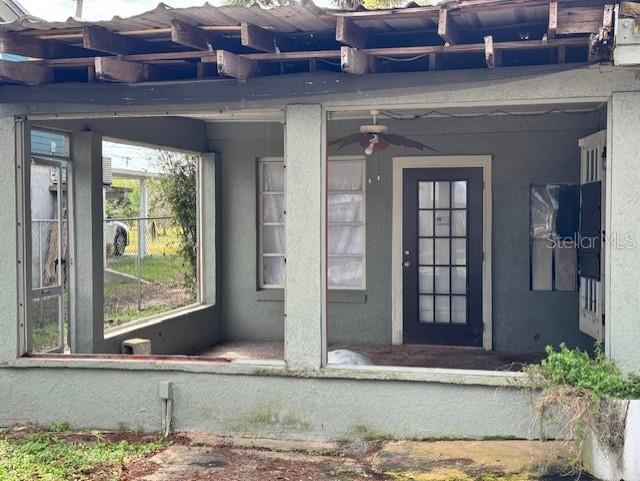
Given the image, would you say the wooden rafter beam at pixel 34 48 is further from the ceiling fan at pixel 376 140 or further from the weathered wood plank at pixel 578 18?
the weathered wood plank at pixel 578 18

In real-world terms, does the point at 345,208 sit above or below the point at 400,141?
below

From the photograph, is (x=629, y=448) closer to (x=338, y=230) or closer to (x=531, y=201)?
(x=531, y=201)

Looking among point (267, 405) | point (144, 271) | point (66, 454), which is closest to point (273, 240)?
point (144, 271)

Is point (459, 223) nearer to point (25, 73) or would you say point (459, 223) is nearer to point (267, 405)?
point (267, 405)

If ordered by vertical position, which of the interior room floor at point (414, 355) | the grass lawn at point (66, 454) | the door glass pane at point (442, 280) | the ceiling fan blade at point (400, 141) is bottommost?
the grass lawn at point (66, 454)

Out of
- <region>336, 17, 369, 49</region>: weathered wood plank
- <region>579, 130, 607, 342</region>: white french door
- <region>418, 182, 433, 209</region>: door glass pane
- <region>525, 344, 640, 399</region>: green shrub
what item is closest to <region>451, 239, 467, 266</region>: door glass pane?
<region>418, 182, 433, 209</region>: door glass pane

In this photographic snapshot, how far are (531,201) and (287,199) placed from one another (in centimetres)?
400

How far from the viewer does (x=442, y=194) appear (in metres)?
9.62

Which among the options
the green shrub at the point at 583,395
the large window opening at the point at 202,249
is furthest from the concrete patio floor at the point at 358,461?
the large window opening at the point at 202,249

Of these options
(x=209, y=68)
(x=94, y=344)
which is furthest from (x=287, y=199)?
(x=94, y=344)

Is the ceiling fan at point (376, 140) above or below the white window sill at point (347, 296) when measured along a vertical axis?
above

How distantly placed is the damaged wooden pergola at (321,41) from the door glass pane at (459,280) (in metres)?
3.91

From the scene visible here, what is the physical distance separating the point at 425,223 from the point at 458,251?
1.71 feet

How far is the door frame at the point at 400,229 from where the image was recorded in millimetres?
9414
